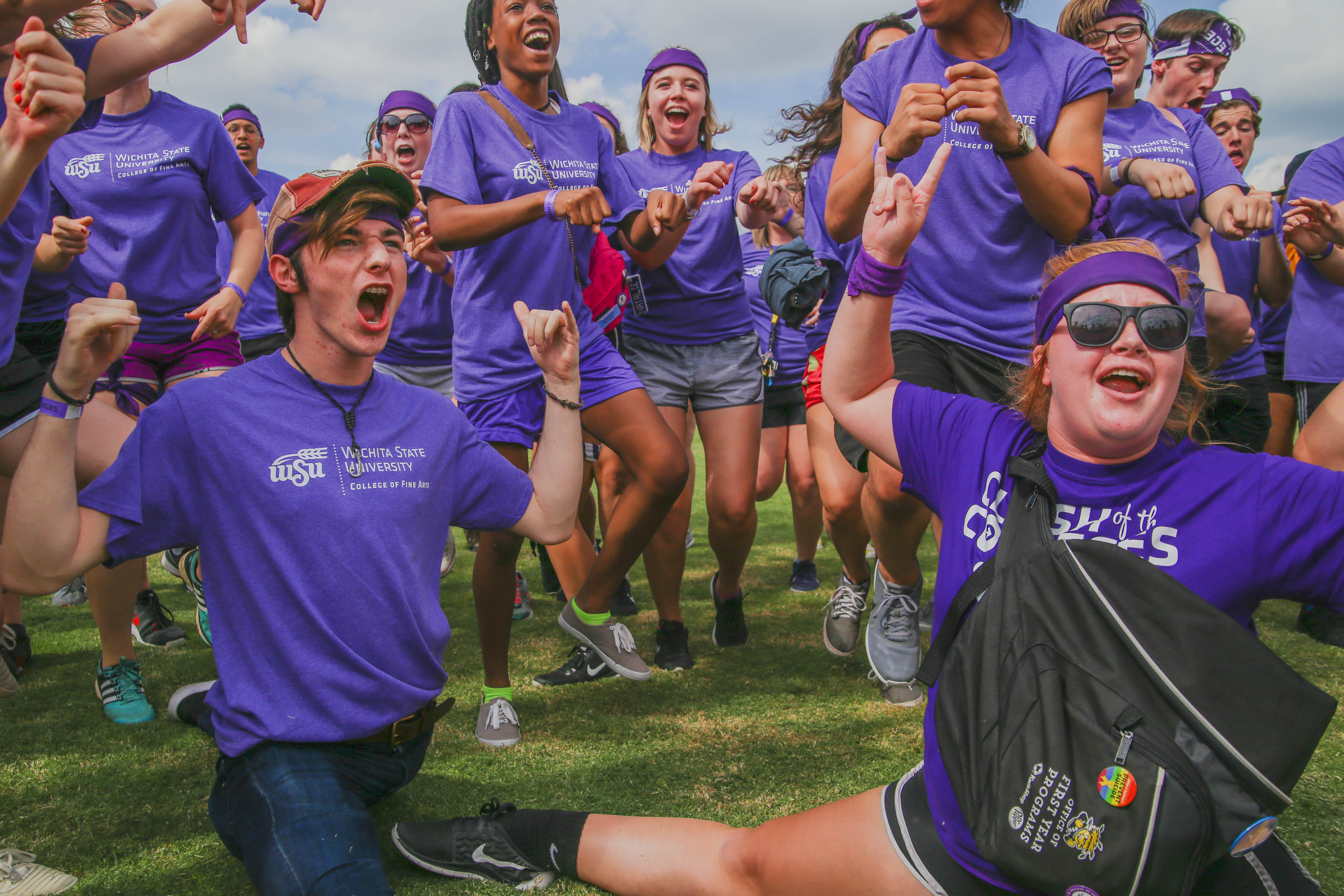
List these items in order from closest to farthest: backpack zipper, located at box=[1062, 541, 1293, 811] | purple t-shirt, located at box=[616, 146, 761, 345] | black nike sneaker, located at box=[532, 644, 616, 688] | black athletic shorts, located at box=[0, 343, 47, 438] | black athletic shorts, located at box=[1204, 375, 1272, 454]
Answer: backpack zipper, located at box=[1062, 541, 1293, 811], black athletic shorts, located at box=[0, 343, 47, 438], black nike sneaker, located at box=[532, 644, 616, 688], purple t-shirt, located at box=[616, 146, 761, 345], black athletic shorts, located at box=[1204, 375, 1272, 454]

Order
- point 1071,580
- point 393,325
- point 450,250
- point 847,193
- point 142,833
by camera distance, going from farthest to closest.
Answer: point 393,325 < point 450,250 < point 847,193 < point 142,833 < point 1071,580

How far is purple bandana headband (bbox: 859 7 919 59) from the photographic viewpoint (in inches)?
191

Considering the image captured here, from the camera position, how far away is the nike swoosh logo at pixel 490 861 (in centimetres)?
241

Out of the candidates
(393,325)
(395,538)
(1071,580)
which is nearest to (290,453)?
(395,538)

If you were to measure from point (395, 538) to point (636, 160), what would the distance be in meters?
3.13

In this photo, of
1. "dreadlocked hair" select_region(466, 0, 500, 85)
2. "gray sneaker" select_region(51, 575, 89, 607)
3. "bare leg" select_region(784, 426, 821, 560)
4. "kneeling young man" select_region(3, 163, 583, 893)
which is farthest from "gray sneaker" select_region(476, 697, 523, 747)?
"gray sneaker" select_region(51, 575, 89, 607)

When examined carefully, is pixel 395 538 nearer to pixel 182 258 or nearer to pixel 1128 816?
Result: pixel 1128 816

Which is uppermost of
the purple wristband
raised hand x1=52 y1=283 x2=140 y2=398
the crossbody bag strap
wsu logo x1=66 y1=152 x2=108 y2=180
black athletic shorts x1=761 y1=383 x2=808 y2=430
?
the crossbody bag strap

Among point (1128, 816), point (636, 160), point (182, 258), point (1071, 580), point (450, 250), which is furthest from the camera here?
point (636, 160)

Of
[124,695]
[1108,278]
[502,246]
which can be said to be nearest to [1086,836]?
[1108,278]

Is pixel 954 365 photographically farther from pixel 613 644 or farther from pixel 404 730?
pixel 404 730

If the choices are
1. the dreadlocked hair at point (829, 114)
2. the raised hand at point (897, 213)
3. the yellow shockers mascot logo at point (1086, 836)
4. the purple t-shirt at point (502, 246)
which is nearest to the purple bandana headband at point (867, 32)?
the dreadlocked hair at point (829, 114)

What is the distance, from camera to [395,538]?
2.40 m

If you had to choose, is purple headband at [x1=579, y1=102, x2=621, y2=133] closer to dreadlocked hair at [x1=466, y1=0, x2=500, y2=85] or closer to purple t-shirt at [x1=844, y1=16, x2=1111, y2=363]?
dreadlocked hair at [x1=466, y1=0, x2=500, y2=85]
